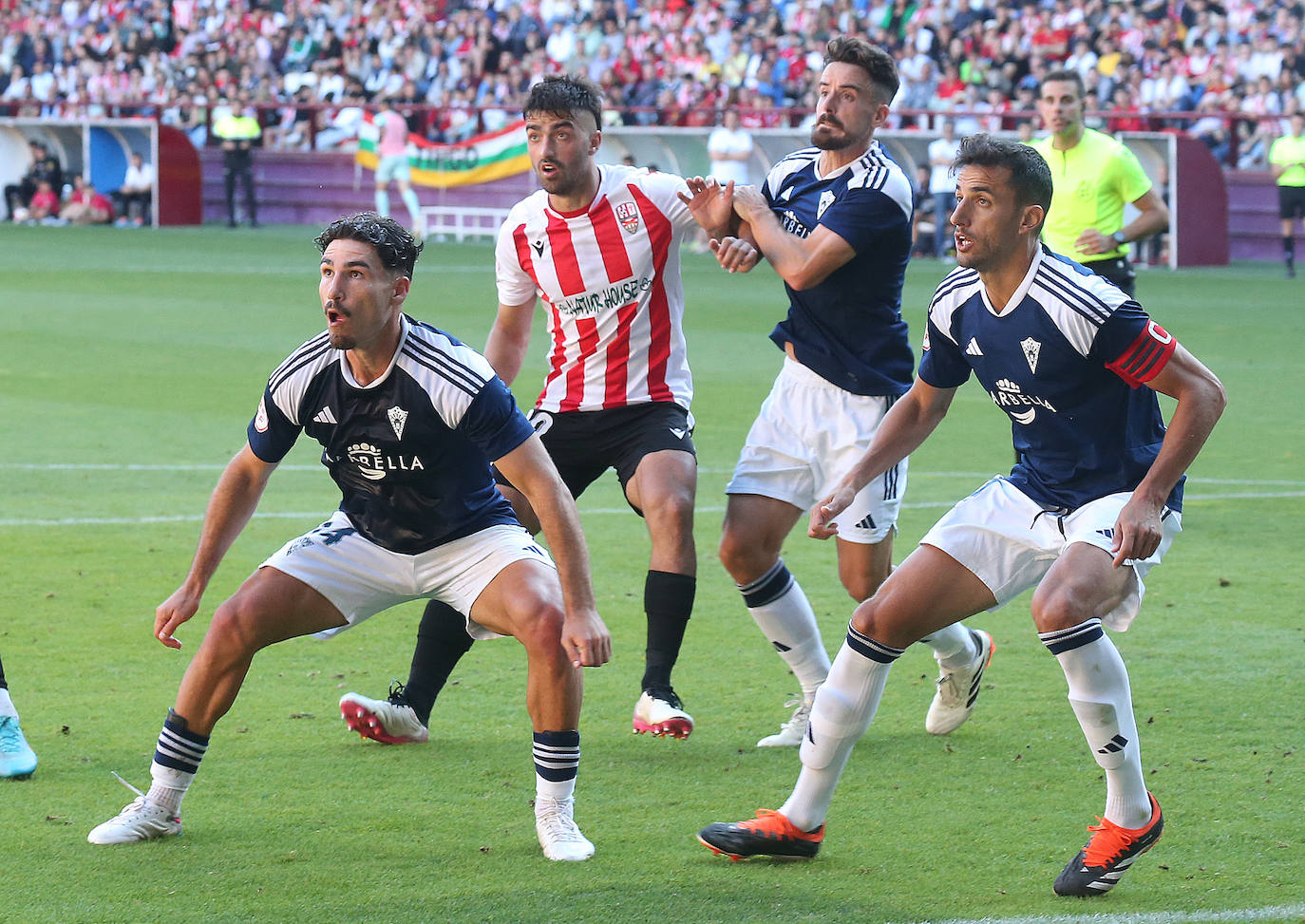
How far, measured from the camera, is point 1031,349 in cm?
462

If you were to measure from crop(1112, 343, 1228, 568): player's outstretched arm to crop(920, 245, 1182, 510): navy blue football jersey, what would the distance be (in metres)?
0.06

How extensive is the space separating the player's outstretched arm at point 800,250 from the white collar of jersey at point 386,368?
1.46m

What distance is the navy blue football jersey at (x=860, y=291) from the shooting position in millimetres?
5996

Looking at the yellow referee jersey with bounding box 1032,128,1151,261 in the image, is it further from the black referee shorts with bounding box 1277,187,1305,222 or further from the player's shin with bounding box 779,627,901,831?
the black referee shorts with bounding box 1277,187,1305,222

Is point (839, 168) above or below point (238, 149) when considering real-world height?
above

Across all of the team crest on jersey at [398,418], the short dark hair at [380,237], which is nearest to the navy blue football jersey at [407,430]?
the team crest on jersey at [398,418]

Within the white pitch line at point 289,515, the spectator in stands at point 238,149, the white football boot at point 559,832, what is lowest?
the spectator in stands at point 238,149

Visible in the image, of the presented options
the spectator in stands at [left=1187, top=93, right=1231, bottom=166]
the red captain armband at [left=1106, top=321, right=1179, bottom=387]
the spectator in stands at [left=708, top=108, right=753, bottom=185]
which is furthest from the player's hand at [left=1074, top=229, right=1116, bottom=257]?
the spectator in stands at [left=708, top=108, right=753, bottom=185]

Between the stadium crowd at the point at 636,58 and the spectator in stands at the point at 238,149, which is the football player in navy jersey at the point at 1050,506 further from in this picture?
the spectator in stands at the point at 238,149

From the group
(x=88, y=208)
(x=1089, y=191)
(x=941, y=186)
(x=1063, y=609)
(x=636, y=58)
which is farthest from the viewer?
(x=88, y=208)

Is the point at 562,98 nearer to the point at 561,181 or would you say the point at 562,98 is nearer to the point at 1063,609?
the point at 561,181

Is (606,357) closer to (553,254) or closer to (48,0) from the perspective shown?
(553,254)

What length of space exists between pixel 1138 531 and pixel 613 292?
92.4 inches

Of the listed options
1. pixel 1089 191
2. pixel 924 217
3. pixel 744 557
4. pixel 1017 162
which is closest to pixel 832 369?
pixel 744 557
